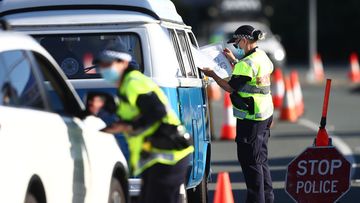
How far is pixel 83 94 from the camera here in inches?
424

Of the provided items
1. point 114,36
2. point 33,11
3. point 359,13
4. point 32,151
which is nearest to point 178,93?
point 114,36

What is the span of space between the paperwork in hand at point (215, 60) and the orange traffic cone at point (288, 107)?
12609 mm

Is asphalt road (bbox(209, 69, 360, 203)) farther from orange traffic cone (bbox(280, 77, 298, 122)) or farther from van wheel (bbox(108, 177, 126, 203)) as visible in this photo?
van wheel (bbox(108, 177, 126, 203))

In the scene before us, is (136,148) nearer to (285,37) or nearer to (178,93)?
(178,93)

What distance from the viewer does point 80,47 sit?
11.6m

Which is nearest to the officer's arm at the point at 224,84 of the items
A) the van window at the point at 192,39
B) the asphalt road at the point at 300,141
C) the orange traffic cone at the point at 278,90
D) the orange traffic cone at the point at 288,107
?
the van window at the point at 192,39

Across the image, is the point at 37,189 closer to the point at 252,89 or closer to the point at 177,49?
the point at 177,49

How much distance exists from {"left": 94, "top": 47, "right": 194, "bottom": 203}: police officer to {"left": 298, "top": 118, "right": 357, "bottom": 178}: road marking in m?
6.56

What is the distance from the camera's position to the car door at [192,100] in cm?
1118

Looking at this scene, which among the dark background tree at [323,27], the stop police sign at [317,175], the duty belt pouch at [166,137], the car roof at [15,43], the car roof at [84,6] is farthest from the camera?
the dark background tree at [323,27]

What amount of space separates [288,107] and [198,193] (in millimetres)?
13749

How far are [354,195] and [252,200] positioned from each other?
7.77ft

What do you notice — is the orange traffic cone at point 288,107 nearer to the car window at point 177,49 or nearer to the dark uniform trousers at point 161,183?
the car window at point 177,49

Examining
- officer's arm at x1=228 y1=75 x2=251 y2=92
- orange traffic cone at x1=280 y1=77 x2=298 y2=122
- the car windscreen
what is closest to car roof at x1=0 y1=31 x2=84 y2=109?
the car windscreen
